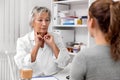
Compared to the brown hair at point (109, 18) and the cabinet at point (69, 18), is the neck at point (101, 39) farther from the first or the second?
the cabinet at point (69, 18)

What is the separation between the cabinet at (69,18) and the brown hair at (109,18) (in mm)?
1715

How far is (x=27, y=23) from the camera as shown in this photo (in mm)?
2668

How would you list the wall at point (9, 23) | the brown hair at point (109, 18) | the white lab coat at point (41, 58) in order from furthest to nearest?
the wall at point (9, 23), the white lab coat at point (41, 58), the brown hair at point (109, 18)

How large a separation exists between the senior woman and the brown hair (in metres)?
1.14

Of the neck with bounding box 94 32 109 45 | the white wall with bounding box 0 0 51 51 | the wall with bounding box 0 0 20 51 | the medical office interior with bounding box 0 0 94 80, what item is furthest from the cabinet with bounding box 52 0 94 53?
the neck with bounding box 94 32 109 45

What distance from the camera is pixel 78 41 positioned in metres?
2.78

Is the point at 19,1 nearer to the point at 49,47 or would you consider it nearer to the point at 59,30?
the point at 59,30

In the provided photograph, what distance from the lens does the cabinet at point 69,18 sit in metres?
2.65

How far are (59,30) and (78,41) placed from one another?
0.32m

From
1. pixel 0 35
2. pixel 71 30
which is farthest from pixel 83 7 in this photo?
pixel 0 35

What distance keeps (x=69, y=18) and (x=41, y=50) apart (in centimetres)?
74

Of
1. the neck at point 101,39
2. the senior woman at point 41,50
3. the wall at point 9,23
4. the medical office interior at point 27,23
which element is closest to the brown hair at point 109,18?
the neck at point 101,39

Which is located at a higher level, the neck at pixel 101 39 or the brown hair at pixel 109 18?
the brown hair at pixel 109 18

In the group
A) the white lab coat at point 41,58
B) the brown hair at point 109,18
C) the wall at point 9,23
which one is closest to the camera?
the brown hair at point 109,18
